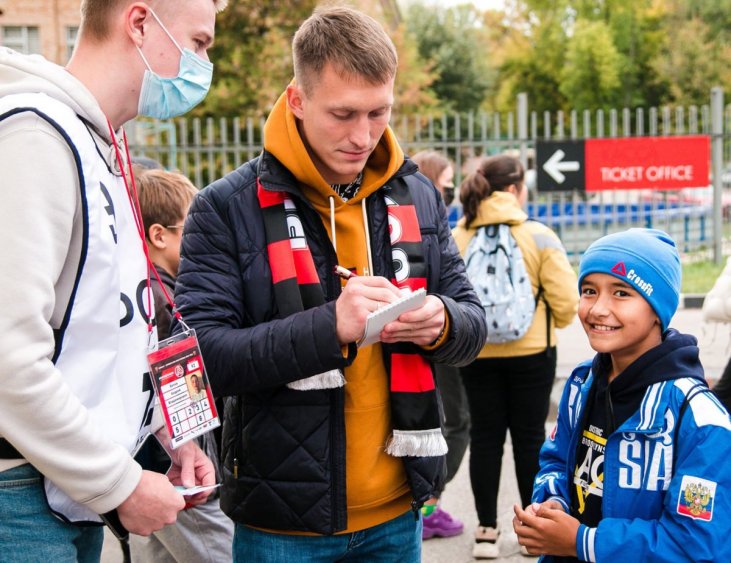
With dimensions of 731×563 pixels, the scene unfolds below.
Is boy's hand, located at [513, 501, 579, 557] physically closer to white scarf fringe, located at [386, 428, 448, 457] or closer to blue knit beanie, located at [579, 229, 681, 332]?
white scarf fringe, located at [386, 428, 448, 457]

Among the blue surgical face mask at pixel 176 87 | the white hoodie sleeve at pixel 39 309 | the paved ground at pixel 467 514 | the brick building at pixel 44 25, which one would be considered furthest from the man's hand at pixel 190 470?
the brick building at pixel 44 25

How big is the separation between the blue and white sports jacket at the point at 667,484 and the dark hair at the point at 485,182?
7.97 ft

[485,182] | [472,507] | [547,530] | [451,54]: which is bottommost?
[472,507]

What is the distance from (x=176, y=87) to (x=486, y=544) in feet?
11.1

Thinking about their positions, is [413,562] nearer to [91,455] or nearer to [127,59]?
[91,455]

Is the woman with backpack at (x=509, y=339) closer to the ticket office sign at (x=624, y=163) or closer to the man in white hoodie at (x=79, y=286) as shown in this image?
the man in white hoodie at (x=79, y=286)

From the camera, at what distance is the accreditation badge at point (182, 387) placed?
1902 millimetres

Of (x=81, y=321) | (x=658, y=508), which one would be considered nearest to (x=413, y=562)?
(x=658, y=508)

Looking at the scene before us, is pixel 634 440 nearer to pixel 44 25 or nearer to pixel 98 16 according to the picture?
pixel 98 16

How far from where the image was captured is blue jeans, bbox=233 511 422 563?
85.3 inches

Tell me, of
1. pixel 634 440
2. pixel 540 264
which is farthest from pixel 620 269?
pixel 540 264

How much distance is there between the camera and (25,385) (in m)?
1.50

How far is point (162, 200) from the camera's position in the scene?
3.43 metres

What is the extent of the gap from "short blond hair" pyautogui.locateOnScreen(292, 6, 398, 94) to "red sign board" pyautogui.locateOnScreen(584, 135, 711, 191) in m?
10.1
